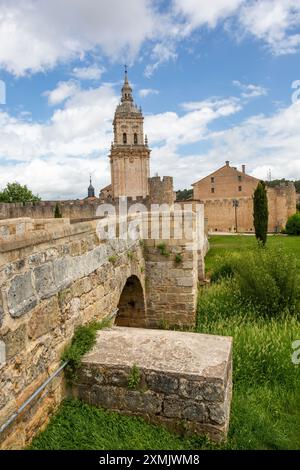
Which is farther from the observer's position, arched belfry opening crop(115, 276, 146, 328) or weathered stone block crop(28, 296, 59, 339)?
arched belfry opening crop(115, 276, 146, 328)

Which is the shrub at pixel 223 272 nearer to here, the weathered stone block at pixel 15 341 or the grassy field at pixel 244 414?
the grassy field at pixel 244 414

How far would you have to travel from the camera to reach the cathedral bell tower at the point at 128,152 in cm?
4191

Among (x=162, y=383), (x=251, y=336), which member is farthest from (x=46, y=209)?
(x=162, y=383)

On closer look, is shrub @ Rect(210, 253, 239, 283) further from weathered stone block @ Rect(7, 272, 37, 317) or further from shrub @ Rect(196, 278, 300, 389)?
weathered stone block @ Rect(7, 272, 37, 317)

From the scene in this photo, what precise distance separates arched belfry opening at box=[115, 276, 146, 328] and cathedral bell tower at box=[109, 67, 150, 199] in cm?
3576

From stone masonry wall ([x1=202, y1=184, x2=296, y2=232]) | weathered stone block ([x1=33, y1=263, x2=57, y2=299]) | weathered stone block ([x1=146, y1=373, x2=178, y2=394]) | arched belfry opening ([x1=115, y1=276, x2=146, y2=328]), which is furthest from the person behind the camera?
stone masonry wall ([x1=202, y1=184, x2=296, y2=232])

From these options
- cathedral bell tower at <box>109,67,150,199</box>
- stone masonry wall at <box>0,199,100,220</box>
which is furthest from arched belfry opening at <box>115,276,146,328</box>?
cathedral bell tower at <box>109,67,150,199</box>

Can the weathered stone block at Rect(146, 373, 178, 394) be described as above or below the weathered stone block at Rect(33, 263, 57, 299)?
below

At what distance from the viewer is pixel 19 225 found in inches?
147

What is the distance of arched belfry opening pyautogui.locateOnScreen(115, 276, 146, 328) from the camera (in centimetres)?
706

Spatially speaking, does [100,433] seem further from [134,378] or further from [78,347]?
[78,347]

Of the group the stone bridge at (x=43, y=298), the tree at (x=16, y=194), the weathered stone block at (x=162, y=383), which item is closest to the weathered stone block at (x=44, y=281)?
the stone bridge at (x=43, y=298)
